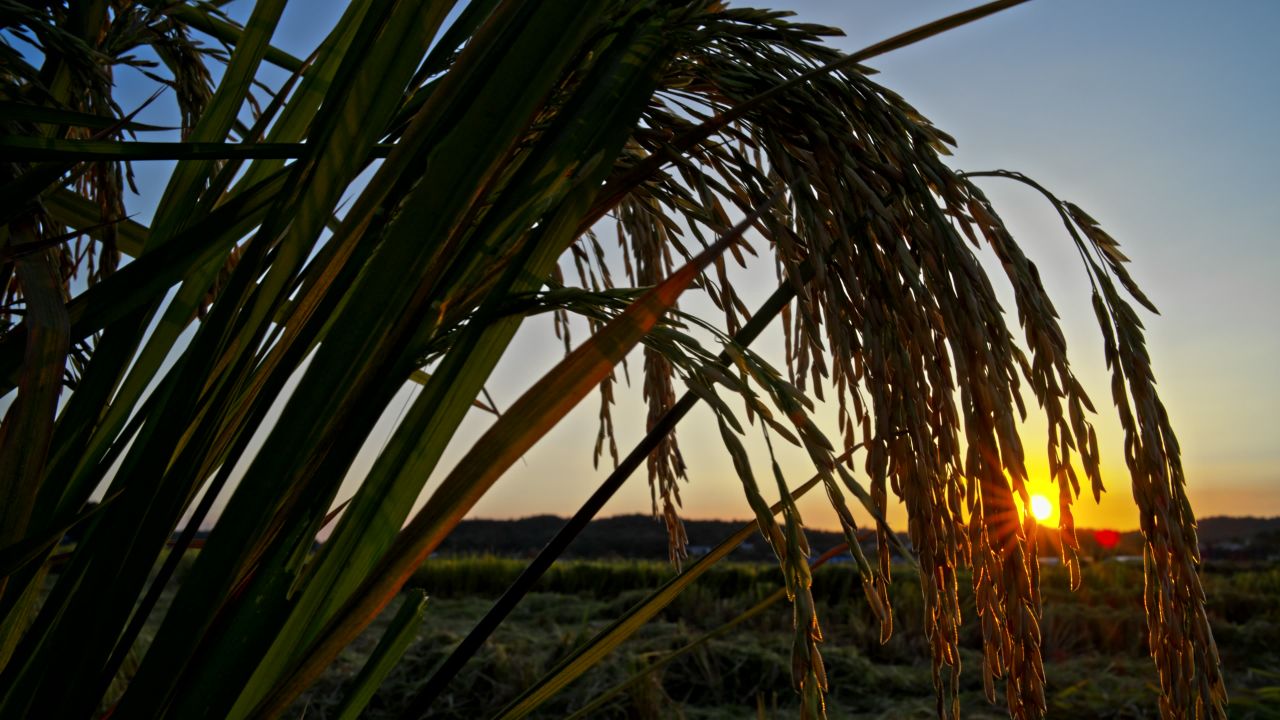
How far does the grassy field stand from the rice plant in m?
1.95

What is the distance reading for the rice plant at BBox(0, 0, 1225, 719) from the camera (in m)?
0.72

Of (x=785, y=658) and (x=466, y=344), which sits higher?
(x=466, y=344)

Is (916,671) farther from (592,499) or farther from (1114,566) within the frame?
(1114,566)

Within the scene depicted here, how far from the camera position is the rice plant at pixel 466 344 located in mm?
719

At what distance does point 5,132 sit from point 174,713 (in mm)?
862

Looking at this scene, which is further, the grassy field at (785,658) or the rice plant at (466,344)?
the grassy field at (785,658)

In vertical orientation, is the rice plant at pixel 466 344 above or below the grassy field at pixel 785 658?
above

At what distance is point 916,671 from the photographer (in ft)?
14.1

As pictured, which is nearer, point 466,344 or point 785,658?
point 466,344

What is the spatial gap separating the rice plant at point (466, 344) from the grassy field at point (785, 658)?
6.39 ft

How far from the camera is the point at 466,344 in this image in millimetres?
728

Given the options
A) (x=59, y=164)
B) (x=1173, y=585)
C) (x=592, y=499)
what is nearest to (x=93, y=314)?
(x=59, y=164)

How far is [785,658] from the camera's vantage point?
4.26m

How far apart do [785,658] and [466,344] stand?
155 inches
